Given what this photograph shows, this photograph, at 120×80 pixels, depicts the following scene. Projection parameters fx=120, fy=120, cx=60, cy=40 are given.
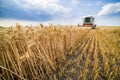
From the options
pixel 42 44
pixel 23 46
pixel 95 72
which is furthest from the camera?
pixel 42 44

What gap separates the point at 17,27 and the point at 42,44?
1001 millimetres

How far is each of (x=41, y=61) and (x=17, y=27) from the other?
106cm

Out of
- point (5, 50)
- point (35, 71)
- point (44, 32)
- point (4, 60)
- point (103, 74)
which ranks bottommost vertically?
point (103, 74)

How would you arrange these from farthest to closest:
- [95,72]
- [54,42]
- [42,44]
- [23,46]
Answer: [54,42]
[42,44]
[95,72]
[23,46]

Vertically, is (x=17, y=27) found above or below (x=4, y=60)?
above

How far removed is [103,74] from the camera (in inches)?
119

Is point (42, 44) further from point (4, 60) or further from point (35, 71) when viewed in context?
point (4, 60)

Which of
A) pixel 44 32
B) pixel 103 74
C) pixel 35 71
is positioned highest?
pixel 44 32

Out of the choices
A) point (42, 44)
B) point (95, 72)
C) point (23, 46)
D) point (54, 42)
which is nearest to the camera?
point (23, 46)

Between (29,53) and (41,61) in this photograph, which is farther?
(41,61)

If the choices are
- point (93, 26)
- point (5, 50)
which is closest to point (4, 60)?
point (5, 50)

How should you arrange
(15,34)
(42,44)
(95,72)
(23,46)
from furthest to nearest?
1. (42,44)
2. (95,72)
3. (23,46)
4. (15,34)

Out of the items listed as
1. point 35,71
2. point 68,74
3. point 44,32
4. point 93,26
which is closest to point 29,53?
point 35,71

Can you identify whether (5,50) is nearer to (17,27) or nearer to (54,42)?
(17,27)
